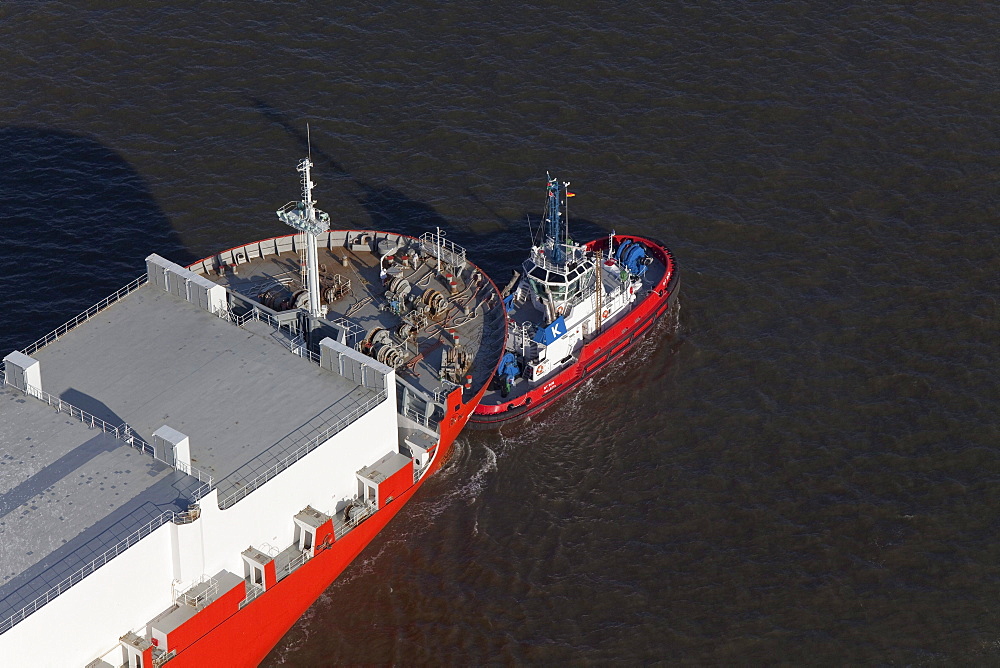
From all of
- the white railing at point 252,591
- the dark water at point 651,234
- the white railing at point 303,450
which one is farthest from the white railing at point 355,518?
the white railing at point 252,591

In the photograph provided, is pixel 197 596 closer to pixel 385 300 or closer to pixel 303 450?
pixel 303 450

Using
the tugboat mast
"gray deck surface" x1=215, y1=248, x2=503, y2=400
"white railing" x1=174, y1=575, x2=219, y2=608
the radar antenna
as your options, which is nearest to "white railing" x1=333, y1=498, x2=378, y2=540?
"white railing" x1=174, y1=575, x2=219, y2=608

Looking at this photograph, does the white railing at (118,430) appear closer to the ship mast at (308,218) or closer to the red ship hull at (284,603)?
the red ship hull at (284,603)

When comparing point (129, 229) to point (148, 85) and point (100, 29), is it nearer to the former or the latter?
point (148, 85)

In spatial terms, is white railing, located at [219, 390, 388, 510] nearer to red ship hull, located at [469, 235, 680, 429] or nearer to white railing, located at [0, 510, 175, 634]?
white railing, located at [0, 510, 175, 634]

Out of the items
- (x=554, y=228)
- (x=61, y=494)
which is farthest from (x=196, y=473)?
(x=554, y=228)

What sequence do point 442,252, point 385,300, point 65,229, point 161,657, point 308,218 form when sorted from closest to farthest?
point 161,657 < point 308,218 < point 385,300 < point 442,252 < point 65,229

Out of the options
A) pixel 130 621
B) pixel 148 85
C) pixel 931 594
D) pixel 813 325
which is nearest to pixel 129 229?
pixel 148 85
